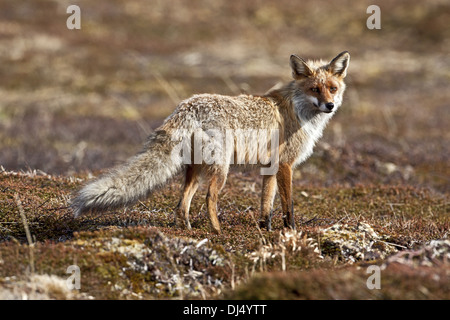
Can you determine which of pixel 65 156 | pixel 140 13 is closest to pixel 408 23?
pixel 140 13

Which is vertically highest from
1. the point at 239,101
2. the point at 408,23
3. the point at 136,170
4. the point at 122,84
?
the point at 408,23

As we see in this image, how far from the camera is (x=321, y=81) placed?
8625mm

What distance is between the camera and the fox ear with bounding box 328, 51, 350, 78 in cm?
878

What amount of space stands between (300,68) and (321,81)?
434 mm

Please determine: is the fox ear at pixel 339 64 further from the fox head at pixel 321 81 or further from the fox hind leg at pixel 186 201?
the fox hind leg at pixel 186 201

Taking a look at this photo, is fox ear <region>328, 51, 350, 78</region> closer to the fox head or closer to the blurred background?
the fox head

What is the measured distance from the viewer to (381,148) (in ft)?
56.6

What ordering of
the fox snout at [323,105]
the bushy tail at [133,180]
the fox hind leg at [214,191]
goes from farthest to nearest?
the fox snout at [323,105], the fox hind leg at [214,191], the bushy tail at [133,180]

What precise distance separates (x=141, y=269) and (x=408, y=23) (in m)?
47.4

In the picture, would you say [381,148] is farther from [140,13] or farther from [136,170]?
[140,13]

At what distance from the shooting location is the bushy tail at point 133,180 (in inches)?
248

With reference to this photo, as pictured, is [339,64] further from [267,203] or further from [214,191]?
[214,191]

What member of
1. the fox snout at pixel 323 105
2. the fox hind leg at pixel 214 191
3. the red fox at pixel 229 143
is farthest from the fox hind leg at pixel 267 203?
the fox snout at pixel 323 105

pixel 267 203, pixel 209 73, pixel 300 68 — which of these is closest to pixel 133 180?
pixel 267 203
